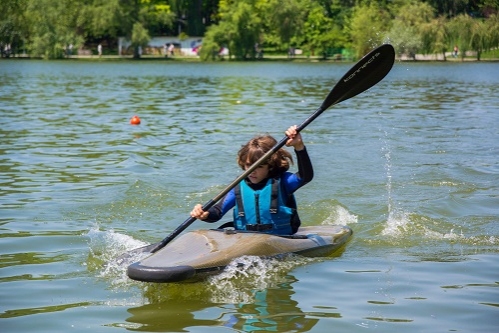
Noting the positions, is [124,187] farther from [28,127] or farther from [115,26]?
[115,26]

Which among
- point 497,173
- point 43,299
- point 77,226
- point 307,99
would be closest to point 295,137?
point 43,299

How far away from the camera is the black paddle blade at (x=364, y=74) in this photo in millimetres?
7738

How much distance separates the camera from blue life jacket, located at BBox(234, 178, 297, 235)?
272 inches

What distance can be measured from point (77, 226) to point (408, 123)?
37.3 feet

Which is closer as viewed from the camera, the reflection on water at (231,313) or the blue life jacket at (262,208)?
the reflection on water at (231,313)

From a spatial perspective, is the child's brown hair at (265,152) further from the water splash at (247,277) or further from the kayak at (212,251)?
the water splash at (247,277)

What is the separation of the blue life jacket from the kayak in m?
0.17

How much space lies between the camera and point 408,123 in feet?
60.7

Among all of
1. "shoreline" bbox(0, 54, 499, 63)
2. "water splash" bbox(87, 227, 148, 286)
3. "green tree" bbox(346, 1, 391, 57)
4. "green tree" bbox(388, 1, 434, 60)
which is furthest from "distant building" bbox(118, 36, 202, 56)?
"water splash" bbox(87, 227, 148, 286)

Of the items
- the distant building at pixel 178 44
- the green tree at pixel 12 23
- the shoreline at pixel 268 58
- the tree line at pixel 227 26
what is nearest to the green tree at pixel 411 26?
the shoreline at pixel 268 58

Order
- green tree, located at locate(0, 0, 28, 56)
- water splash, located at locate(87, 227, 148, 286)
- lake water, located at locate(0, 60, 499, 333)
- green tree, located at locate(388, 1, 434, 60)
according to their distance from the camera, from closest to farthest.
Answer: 1. lake water, located at locate(0, 60, 499, 333)
2. water splash, located at locate(87, 227, 148, 286)
3. green tree, located at locate(388, 1, 434, 60)
4. green tree, located at locate(0, 0, 28, 56)

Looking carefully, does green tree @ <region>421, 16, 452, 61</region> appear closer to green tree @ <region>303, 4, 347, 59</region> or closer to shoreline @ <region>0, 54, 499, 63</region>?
shoreline @ <region>0, 54, 499, 63</region>

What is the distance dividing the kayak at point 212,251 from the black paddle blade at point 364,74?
128 centimetres

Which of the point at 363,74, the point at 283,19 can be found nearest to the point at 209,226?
the point at 363,74
